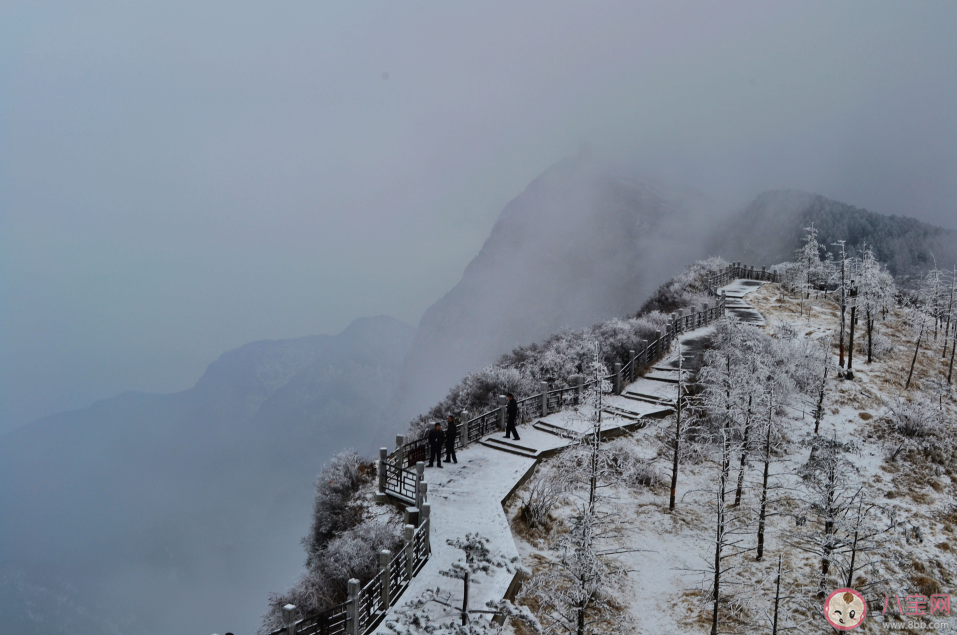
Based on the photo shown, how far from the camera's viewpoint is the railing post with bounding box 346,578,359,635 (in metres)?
8.34

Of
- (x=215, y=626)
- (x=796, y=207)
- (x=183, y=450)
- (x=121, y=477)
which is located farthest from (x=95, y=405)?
(x=796, y=207)

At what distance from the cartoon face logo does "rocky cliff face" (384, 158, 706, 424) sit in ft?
364

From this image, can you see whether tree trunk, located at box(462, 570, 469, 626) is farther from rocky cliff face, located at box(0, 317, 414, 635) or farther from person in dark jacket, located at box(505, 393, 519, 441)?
rocky cliff face, located at box(0, 317, 414, 635)

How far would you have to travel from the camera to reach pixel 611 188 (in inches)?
6841

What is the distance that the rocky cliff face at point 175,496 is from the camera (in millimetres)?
75125

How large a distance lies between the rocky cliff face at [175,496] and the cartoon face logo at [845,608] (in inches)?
3569

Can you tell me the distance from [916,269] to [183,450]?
19183cm

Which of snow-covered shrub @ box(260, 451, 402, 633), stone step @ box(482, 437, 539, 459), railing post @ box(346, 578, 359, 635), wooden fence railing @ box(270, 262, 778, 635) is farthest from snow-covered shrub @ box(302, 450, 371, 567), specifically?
railing post @ box(346, 578, 359, 635)

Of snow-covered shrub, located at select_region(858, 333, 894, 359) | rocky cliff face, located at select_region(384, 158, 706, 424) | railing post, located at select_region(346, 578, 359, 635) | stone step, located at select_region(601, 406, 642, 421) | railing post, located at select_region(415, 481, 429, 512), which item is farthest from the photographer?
rocky cliff face, located at select_region(384, 158, 706, 424)

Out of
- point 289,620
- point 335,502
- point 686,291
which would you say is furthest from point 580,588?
point 686,291

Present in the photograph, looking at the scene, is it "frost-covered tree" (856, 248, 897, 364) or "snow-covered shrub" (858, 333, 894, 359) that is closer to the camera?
"frost-covered tree" (856, 248, 897, 364)

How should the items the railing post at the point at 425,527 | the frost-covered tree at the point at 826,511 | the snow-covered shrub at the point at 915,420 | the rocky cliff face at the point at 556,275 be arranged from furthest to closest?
the rocky cliff face at the point at 556,275 < the snow-covered shrub at the point at 915,420 < the railing post at the point at 425,527 < the frost-covered tree at the point at 826,511

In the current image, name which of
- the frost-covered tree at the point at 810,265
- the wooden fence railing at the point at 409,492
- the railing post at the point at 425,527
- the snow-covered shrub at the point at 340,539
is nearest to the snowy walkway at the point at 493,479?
the railing post at the point at 425,527

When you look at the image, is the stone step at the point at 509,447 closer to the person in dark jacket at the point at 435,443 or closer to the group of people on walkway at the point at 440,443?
the group of people on walkway at the point at 440,443
